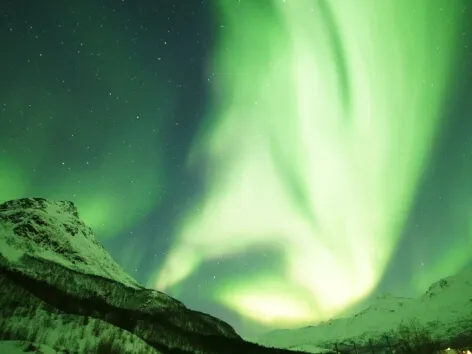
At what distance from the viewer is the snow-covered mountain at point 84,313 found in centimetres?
8075

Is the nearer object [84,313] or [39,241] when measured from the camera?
[84,313]

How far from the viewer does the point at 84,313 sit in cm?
9431

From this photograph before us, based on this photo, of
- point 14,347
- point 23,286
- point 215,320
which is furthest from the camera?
point 215,320

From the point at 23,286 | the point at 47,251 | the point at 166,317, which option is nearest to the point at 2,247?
the point at 47,251

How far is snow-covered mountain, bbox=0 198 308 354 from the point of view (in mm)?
80750

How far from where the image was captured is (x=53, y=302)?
91.7m

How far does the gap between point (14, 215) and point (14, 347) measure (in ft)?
430

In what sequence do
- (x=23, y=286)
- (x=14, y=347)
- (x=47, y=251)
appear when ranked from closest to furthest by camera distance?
1. (x=14, y=347)
2. (x=23, y=286)
3. (x=47, y=251)

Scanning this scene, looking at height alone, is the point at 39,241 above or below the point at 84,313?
above

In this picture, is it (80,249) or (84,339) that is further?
(80,249)

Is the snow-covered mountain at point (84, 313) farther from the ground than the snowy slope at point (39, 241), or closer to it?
closer to it

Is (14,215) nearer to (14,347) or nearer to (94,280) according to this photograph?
(94,280)

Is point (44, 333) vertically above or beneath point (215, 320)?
beneath

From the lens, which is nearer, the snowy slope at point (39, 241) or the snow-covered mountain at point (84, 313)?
the snow-covered mountain at point (84, 313)
